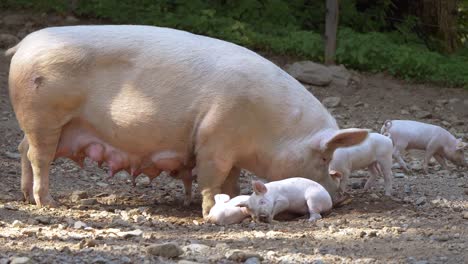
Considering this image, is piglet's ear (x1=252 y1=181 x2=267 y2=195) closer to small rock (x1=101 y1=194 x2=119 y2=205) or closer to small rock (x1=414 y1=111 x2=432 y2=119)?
small rock (x1=101 y1=194 x2=119 y2=205)

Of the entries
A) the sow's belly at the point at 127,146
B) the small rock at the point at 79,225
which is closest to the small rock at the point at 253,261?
the small rock at the point at 79,225

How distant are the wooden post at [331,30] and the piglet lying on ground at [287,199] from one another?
615cm

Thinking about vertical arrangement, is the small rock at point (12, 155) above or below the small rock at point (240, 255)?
below

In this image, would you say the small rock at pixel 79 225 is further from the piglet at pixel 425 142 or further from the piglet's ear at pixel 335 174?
the piglet at pixel 425 142

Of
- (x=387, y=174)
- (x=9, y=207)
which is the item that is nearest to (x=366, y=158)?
(x=387, y=174)

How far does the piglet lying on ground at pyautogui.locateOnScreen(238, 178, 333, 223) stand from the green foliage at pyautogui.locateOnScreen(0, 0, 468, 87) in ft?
20.2

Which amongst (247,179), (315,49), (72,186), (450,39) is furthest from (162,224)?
(450,39)

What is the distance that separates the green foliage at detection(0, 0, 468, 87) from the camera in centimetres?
1284

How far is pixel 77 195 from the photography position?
7.65 meters

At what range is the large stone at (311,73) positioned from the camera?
1237 centimetres

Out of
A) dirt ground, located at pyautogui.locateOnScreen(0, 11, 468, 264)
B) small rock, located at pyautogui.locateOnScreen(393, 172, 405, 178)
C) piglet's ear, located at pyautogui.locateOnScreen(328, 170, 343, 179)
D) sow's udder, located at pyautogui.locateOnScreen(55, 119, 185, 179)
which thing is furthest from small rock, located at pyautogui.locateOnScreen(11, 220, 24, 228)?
small rock, located at pyautogui.locateOnScreen(393, 172, 405, 178)

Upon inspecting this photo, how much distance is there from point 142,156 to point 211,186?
0.60 meters

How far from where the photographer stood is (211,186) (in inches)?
276

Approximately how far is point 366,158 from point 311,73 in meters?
4.84
